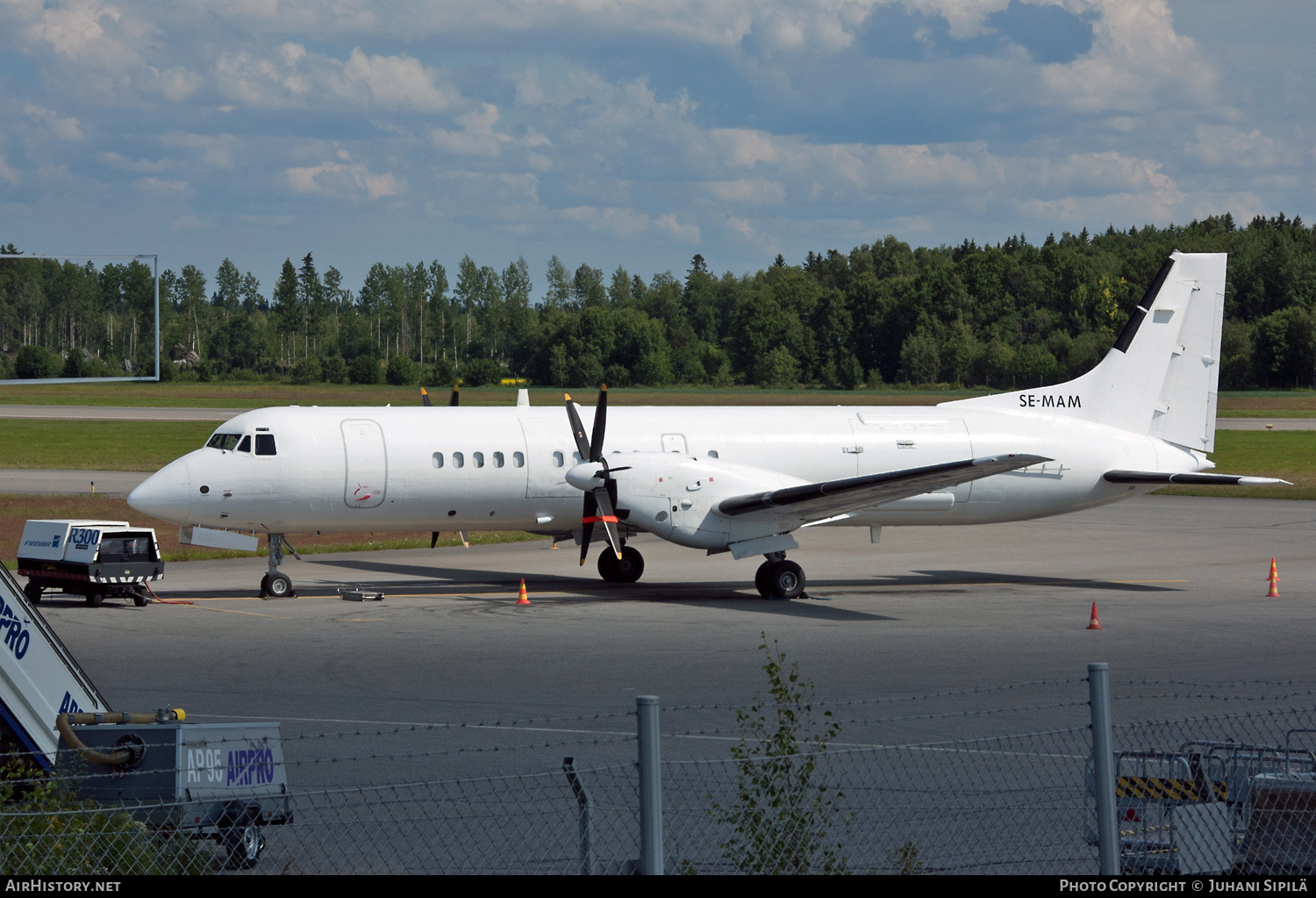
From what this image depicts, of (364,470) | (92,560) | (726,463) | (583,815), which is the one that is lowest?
(92,560)

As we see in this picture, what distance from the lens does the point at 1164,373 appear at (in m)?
28.6

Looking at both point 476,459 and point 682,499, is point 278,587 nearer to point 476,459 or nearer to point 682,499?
point 476,459

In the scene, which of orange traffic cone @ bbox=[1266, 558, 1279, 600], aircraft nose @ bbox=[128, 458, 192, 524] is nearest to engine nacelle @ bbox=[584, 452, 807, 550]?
aircraft nose @ bbox=[128, 458, 192, 524]

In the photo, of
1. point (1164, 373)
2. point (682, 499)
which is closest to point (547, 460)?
point (682, 499)

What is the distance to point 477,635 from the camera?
2019 centimetres

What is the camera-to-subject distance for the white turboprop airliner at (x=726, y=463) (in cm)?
2395

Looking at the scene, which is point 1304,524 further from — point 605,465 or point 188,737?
point 188,737

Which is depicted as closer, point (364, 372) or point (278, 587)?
point (278, 587)

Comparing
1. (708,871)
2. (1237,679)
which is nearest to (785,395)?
(1237,679)

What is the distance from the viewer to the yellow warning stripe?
309 inches

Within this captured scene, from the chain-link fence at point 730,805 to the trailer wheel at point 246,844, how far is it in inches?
0.6

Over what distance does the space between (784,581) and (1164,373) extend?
33.9 feet

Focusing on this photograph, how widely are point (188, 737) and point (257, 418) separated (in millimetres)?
16885

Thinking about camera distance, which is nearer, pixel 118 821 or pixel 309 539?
pixel 118 821
